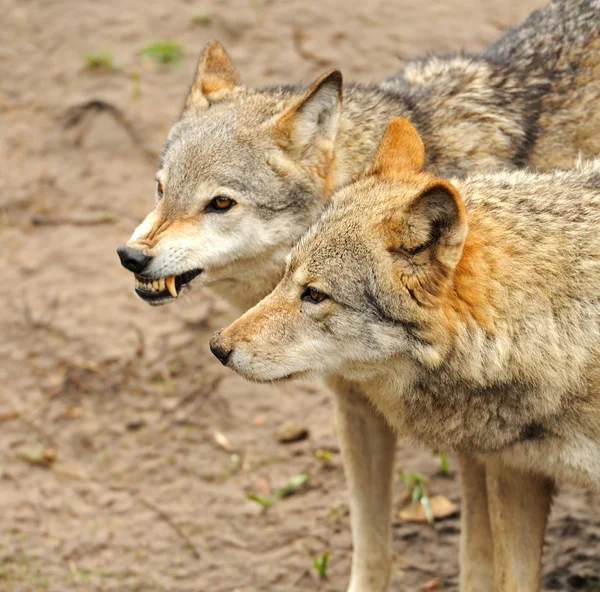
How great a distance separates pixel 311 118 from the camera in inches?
211

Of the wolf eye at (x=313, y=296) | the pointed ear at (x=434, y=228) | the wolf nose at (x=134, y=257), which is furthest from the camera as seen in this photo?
the wolf nose at (x=134, y=257)

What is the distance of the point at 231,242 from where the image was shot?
17.1ft

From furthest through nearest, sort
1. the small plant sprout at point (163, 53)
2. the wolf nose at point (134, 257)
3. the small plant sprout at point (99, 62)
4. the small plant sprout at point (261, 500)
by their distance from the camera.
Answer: the small plant sprout at point (163, 53) < the small plant sprout at point (99, 62) < the small plant sprout at point (261, 500) < the wolf nose at point (134, 257)

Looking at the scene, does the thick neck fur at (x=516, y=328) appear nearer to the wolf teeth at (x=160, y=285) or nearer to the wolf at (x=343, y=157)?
the wolf at (x=343, y=157)

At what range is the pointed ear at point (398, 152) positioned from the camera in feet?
15.0

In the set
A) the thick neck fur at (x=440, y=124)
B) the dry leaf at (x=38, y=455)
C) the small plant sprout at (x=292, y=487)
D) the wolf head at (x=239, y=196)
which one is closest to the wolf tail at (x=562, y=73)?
the thick neck fur at (x=440, y=124)

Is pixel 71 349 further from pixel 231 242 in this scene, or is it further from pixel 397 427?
pixel 397 427

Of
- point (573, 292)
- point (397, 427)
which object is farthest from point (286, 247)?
point (573, 292)

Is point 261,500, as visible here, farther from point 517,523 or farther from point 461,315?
point 461,315

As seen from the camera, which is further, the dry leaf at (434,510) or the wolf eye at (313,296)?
the dry leaf at (434,510)

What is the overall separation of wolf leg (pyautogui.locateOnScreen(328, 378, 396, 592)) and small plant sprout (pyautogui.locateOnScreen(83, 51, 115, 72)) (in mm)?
5439

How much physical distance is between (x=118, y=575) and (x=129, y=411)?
144cm

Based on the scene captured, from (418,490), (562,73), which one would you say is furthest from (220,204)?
(418,490)

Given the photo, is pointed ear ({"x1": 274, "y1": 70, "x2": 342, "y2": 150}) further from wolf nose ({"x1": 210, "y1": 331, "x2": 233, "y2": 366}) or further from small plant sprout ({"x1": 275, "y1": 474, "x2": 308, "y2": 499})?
small plant sprout ({"x1": 275, "y1": 474, "x2": 308, "y2": 499})
